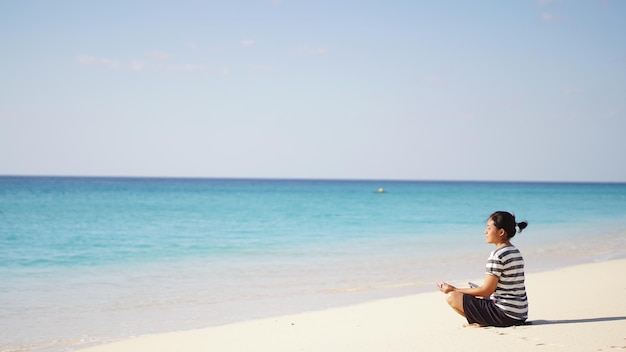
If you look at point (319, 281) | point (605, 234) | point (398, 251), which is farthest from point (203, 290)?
point (605, 234)

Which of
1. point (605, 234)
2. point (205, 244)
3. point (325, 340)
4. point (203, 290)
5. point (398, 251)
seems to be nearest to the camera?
point (325, 340)

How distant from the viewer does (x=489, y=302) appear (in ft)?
18.7

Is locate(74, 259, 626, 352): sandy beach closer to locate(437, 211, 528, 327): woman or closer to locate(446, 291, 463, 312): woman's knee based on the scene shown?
locate(437, 211, 528, 327): woman

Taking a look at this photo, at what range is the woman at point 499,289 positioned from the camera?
550cm

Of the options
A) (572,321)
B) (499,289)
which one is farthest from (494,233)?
(572,321)

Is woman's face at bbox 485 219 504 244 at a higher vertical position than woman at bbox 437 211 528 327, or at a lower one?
higher

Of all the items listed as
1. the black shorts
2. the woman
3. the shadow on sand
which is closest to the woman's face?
the woman

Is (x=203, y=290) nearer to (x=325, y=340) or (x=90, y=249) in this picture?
(x=325, y=340)

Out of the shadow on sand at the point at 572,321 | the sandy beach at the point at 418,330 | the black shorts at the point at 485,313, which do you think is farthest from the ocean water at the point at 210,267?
the shadow on sand at the point at 572,321

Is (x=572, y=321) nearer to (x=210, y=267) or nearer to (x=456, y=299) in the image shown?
(x=456, y=299)

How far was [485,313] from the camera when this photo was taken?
18.5 feet

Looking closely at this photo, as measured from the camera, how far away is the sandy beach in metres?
5.21

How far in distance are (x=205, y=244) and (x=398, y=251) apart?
233 inches

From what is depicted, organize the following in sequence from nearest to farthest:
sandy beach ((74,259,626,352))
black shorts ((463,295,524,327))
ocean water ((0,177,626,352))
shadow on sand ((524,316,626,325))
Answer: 1. sandy beach ((74,259,626,352))
2. black shorts ((463,295,524,327))
3. shadow on sand ((524,316,626,325))
4. ocean water ((0,177,626,352))
